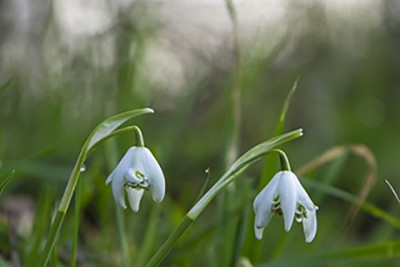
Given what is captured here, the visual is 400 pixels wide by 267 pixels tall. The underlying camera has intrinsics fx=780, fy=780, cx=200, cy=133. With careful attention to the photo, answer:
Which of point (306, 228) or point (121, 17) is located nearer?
point (306, 228)

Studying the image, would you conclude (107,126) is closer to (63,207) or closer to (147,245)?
(63,207)

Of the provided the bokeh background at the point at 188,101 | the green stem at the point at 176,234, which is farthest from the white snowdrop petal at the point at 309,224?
the bokeh background at the point at 188,101

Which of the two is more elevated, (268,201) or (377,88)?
(268,201)

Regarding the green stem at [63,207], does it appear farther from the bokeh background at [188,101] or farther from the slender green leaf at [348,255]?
the slender green leaf at [348,255]

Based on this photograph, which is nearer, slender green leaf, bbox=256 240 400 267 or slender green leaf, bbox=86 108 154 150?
slender green leaf, bbox=86 108 154 150

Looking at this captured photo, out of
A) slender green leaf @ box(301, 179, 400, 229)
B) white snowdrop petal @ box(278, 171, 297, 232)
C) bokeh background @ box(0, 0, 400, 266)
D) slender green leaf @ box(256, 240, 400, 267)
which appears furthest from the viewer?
bokeh background @ box(0, 0, 400, 266)

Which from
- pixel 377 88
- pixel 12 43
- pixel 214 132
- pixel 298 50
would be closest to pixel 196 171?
pixel 214 132

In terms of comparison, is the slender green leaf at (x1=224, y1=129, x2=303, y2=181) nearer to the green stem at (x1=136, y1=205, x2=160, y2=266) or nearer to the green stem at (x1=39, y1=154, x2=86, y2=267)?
the green stem at (x1=39, y1=154, x2=86, y2=267)

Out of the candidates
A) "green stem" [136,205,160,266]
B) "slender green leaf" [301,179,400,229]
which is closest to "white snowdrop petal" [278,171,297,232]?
"slender green leaf" [301,179,400,229]

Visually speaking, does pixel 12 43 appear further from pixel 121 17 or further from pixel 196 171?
pixel 196 171
